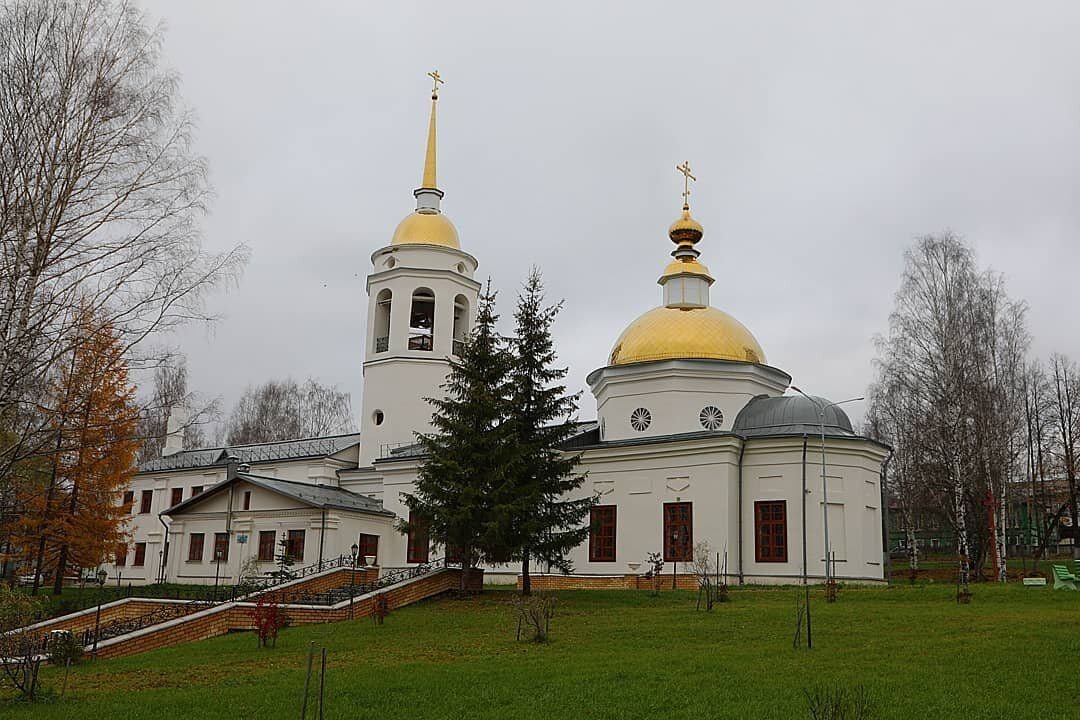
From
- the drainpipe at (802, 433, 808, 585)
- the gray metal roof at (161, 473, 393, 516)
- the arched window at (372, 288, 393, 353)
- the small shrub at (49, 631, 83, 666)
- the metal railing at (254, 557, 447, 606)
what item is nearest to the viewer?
the small shrub at (49, 631, 83, 666)

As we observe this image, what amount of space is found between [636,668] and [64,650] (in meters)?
9.68

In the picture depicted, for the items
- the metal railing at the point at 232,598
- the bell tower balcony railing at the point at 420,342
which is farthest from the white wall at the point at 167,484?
the metal railing at the point at 232,598

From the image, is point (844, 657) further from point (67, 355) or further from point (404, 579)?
point (404, 579)

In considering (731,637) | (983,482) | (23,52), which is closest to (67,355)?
(23,52)

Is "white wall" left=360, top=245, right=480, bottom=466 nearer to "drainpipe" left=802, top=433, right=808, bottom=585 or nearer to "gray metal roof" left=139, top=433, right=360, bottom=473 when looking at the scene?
"gray metal roof" left=139, top=433, right=360, bottom=473

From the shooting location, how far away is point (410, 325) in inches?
1470

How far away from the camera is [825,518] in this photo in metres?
27.6

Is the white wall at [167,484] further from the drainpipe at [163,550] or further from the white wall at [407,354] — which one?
the white wall at [407,354]

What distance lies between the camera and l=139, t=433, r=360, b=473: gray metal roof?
4034cm

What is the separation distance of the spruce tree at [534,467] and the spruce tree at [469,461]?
0.33m

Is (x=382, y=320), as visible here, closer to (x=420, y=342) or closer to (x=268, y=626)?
(x=420, y=342)

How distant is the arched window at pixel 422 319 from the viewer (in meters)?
37.1

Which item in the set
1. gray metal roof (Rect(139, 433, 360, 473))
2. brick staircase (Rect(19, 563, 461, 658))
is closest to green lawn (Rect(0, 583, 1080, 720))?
brick staircase (Rect(19, 563, 461, 658))

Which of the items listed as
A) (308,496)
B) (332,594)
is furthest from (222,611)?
(308,496)
